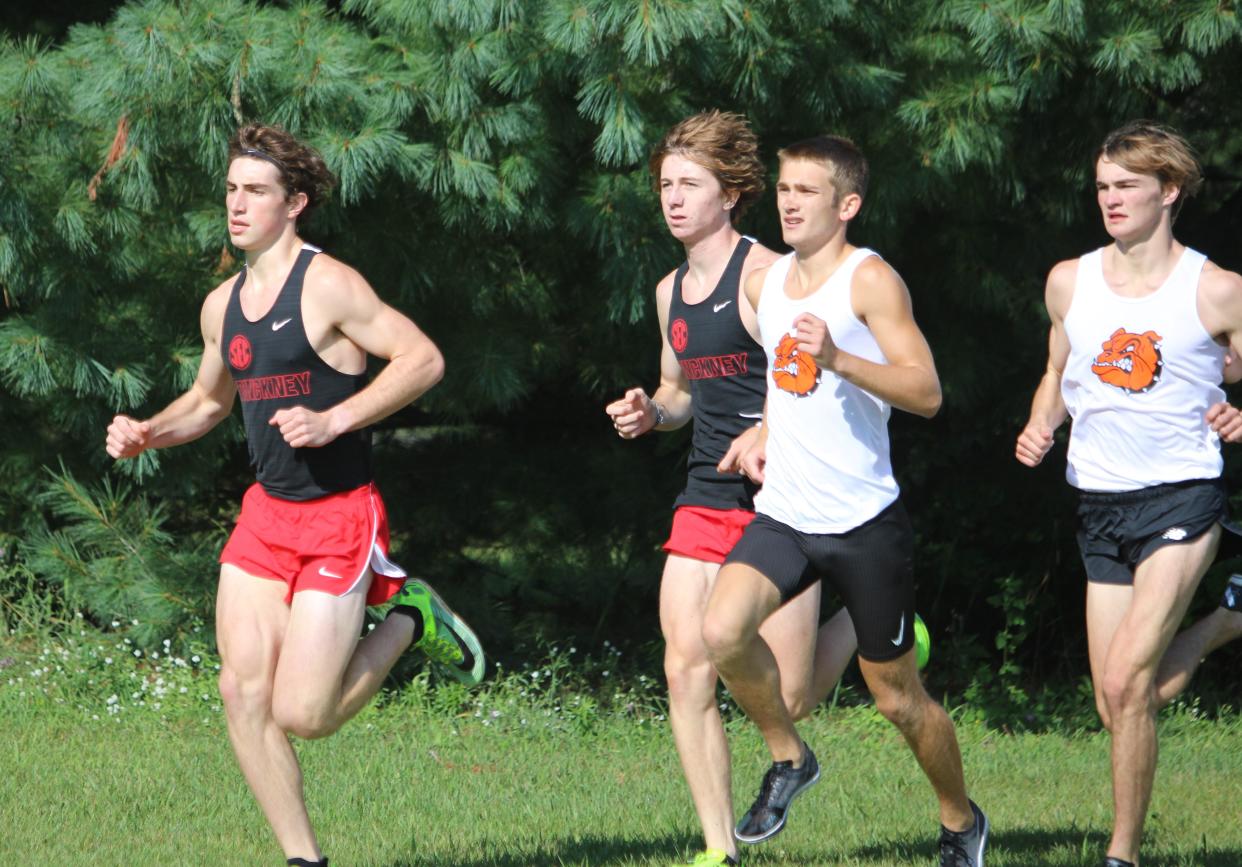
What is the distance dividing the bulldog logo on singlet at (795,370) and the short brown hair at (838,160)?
18.3 inches

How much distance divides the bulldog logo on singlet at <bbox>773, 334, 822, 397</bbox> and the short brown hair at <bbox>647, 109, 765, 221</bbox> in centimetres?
81

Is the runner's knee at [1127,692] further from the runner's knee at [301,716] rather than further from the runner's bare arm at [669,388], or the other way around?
the runner's knee at [301,716]

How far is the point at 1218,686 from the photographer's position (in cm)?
988

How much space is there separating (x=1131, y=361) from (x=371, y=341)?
230cm

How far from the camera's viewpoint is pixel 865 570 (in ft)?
15.1

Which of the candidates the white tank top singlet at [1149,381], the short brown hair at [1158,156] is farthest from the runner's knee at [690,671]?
the short brown hair at [1158,156]

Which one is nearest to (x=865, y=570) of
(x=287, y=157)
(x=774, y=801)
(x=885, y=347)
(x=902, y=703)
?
(x=902, y=703)

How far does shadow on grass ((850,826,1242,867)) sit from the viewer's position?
520cm

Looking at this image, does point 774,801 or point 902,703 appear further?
point 774,801

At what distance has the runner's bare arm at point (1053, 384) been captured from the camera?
5035mm

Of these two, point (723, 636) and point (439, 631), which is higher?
point (723, 636)

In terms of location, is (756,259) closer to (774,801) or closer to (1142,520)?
(1142,520)

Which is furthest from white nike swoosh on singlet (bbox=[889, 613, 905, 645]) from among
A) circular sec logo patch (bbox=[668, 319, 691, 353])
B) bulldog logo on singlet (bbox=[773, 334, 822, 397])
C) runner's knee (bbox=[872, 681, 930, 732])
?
circular sec logo patch (bbox=[668, 319, 691, 353])

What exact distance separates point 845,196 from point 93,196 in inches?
138
